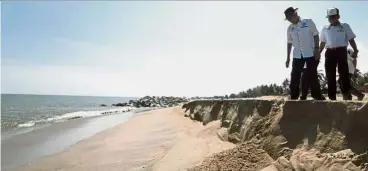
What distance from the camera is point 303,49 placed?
6809 millimetres

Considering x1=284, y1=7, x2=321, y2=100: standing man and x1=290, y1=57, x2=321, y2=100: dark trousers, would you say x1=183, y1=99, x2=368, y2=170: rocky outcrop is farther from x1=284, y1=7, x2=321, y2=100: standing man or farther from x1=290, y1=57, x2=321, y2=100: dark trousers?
x1=284, y1=7, x2=321, y2=100: standing man

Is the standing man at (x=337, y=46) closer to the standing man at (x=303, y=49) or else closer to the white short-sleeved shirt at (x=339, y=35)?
the white short-sleeved shirt at (x=339, y=35)

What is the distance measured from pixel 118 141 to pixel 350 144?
8.58 metres

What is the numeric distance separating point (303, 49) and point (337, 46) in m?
0.58

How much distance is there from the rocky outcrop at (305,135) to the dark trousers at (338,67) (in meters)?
1.03

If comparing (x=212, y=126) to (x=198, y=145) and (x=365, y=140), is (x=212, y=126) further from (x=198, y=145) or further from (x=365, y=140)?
(x=365, y=140)

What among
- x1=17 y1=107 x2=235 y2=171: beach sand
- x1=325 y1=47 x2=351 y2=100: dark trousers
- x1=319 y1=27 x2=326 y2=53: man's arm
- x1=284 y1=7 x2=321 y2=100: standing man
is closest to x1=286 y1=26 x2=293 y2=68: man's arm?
x1=284 y1=7 x2=321 y2=100: standing man

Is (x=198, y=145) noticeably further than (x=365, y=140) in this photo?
Yes

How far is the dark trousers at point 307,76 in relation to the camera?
264 inches

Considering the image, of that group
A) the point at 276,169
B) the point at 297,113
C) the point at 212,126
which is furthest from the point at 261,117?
the point at 212,126

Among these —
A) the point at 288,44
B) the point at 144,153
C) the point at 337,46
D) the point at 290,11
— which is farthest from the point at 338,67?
the point at 144,153

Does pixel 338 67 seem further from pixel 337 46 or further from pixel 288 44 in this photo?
pixel 288 44

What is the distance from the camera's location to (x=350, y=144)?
483 centimetres

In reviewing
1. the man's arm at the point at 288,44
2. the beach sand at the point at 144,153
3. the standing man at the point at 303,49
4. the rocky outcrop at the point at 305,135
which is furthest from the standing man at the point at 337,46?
the beach sand at the point at 144,153
